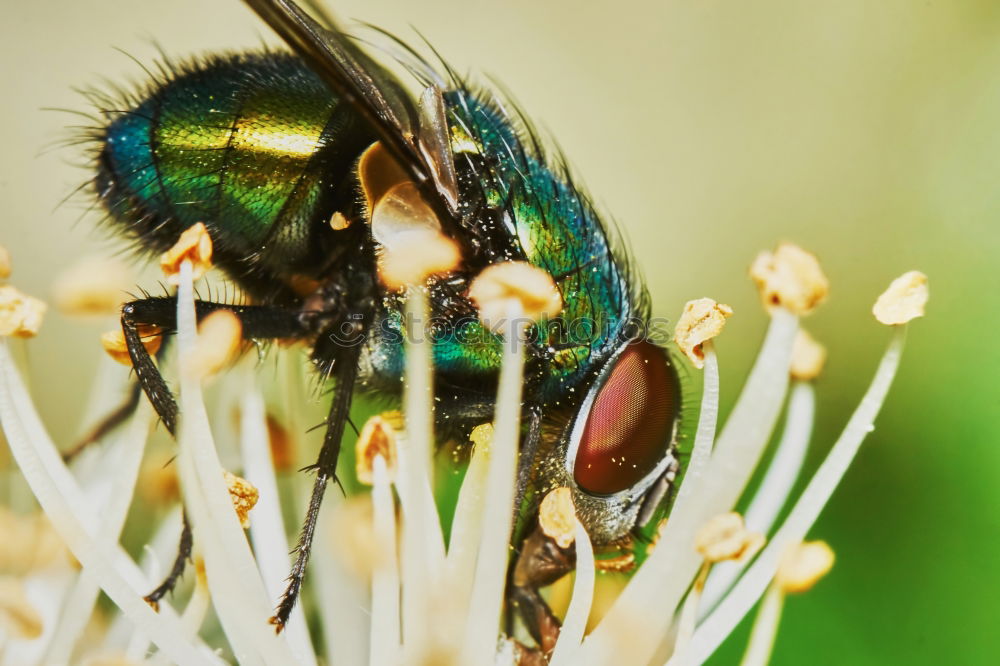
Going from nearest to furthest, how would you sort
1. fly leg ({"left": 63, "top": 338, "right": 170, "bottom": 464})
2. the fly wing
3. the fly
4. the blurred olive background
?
the fly wing, the fly, the blurred olive background, fly leg ({"left": 63, "top": 338, "right": 170, "bottom": 464})

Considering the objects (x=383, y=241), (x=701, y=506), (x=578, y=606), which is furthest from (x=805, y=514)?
(x=383, y=241)

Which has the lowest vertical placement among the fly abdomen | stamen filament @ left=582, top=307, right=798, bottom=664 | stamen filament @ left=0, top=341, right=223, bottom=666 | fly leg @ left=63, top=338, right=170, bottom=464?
stamen filament @ left=0, top=341, right=223, bottom=666

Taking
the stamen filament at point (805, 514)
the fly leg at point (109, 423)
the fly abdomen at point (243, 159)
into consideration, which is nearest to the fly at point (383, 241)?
the fly abdomen at point (243, 159)

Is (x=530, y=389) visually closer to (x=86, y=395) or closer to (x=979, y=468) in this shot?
(x=979, y=468)

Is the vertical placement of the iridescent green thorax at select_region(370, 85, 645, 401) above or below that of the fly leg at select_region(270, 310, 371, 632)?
above
